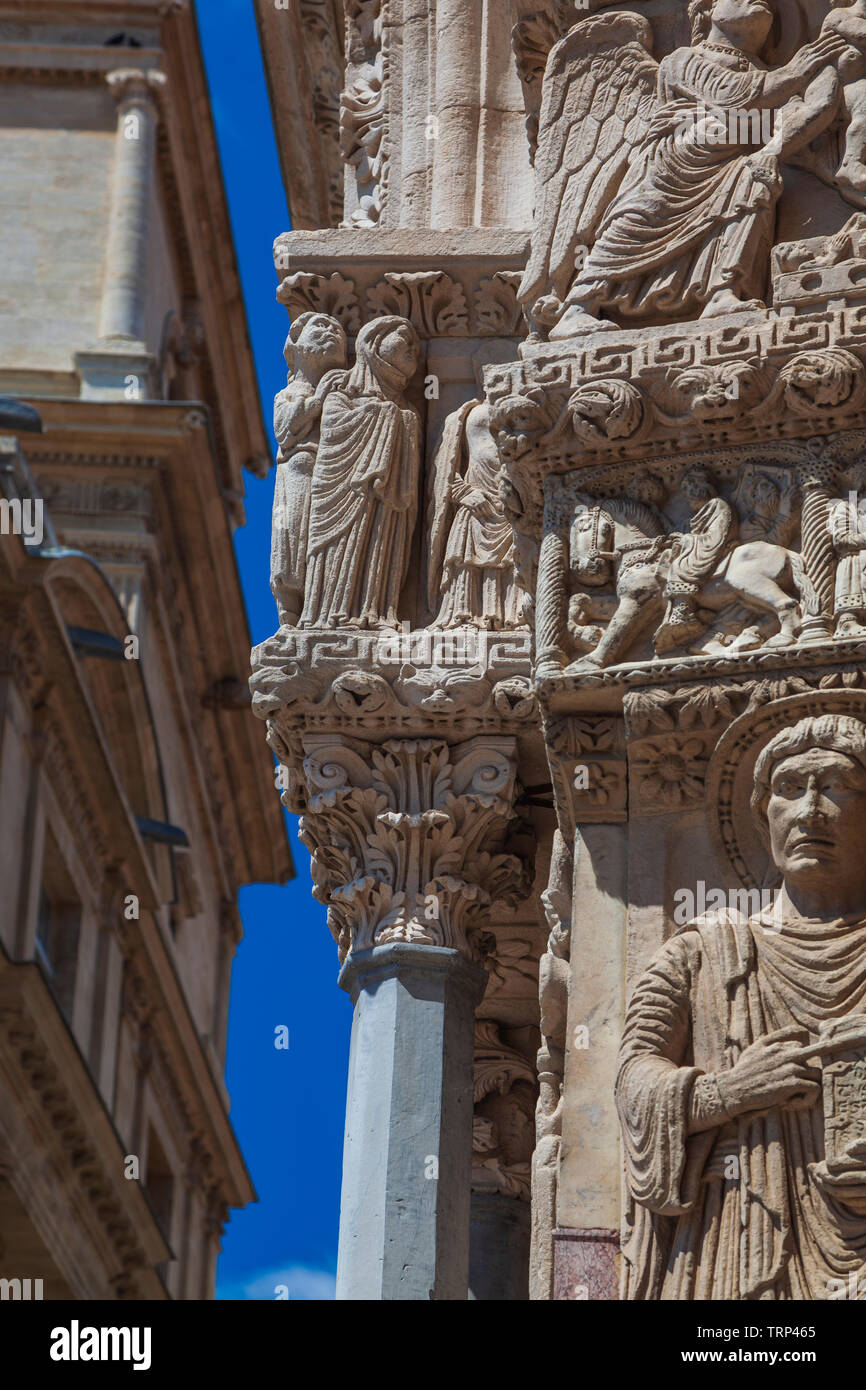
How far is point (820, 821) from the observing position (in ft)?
27.2

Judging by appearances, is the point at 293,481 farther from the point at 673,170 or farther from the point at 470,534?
the point at 673,170

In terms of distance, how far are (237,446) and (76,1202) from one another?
18.5m

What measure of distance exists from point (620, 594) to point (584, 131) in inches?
79.4

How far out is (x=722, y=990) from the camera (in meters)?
8.25

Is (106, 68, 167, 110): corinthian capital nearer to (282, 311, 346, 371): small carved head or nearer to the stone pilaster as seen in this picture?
(282, 311, 346, 371): small carved head

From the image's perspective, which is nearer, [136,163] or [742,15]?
[742,15]

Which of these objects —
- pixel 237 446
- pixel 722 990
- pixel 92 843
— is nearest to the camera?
pixel 722 990

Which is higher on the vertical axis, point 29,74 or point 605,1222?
point 29,74

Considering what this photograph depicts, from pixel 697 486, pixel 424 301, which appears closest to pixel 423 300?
pixel 424 301

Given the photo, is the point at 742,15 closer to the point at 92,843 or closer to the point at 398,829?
the point at 398,829

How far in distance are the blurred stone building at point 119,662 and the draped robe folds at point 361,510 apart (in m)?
15.3

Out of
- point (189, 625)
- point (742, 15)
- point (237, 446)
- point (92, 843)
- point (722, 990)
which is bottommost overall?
point (722, 990)

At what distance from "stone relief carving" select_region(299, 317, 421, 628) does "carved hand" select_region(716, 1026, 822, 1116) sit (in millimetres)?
3757

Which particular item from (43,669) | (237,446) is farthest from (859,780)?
(237,446)
